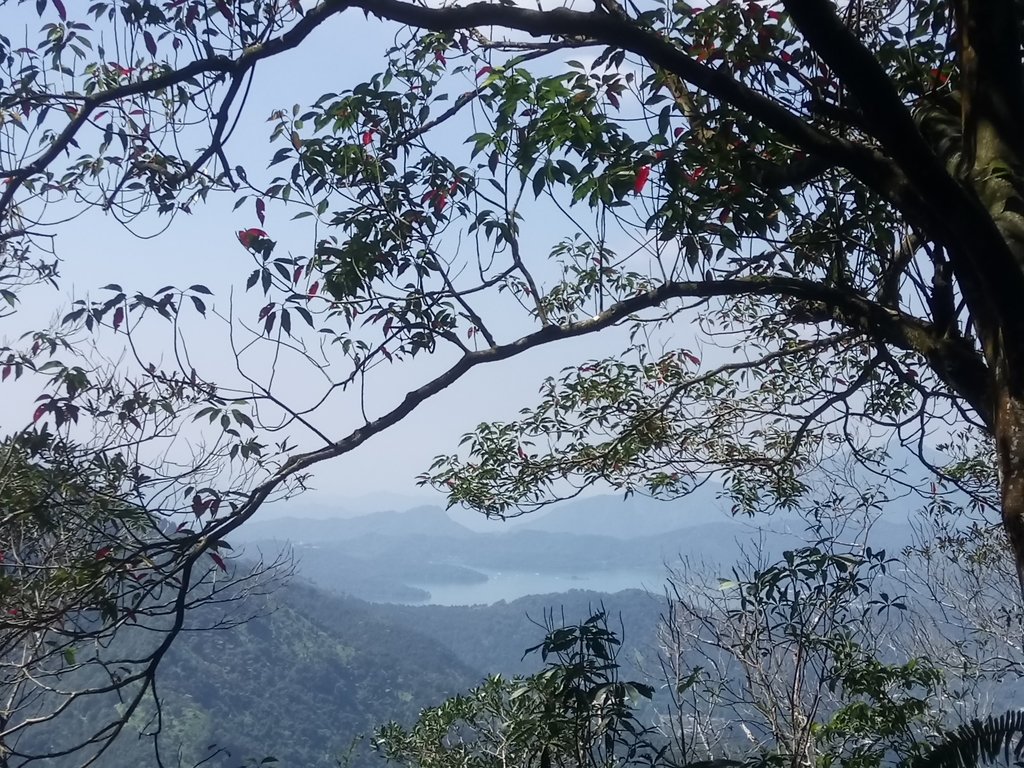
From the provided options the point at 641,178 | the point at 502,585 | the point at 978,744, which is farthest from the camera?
the point at 502,585

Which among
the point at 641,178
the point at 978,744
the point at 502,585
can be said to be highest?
the point at 502,585

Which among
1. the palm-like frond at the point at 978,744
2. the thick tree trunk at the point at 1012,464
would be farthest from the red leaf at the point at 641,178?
the palm-like frond at the point at 978,744

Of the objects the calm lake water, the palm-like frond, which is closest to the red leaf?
the palm-like frond

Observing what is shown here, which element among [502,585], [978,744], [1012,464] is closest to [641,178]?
[1012,464]

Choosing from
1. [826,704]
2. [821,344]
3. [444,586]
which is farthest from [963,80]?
[444,586]

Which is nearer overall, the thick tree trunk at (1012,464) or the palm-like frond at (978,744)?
the thick tree trunk at (1012,464)

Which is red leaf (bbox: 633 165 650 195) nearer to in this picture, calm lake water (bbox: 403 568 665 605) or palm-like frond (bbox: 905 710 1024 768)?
Result: palm-like frond (bbox: 905 710 1024 768)

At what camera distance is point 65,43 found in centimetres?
258

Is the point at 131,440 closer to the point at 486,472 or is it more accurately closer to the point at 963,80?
the point at 486,472

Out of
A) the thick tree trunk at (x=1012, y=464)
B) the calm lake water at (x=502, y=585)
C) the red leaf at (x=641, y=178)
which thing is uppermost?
the calm lake water at (x=502, y=585)

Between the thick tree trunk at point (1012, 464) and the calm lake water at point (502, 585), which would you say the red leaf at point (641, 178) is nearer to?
the thick tree trunk at point (1012, 464)

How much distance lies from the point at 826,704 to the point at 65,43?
4.41m

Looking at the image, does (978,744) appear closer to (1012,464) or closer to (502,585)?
(1012,464)

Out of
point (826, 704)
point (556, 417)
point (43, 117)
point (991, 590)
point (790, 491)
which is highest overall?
point (43, 117)
